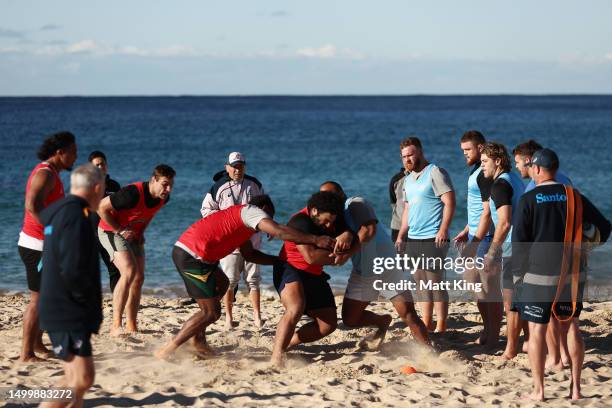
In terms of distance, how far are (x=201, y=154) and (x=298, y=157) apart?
17.7 ft

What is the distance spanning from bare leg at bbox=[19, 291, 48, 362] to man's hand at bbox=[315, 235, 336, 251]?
2317mm

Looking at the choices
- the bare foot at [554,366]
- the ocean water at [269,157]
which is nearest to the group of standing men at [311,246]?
the bare foot at [554,366]

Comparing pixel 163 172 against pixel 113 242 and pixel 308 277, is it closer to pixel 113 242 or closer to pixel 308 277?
pixel 113 242

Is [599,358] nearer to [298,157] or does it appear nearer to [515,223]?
[515,223]

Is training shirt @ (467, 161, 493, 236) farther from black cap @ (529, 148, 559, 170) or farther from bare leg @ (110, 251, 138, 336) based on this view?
bare leg @ (110, 251, 138, 336)

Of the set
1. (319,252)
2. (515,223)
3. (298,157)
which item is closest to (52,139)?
(319,252)

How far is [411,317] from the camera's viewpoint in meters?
7.52

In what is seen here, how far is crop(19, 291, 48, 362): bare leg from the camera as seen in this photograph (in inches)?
274

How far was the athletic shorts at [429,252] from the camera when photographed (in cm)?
817

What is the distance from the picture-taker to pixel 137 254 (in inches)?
327

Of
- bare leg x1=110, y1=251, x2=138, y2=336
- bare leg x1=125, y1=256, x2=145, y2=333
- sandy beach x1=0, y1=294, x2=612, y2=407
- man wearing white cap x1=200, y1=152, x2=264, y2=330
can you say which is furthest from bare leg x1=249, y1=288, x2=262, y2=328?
bare leg x1=110, y1=251, x2=138, y2=336

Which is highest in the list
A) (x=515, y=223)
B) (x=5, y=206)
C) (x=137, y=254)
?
(x=515, y=223)

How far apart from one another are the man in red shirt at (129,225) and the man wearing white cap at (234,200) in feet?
2.78

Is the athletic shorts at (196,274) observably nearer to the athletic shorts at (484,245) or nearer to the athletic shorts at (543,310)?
the athletic shorts at (484,245)
